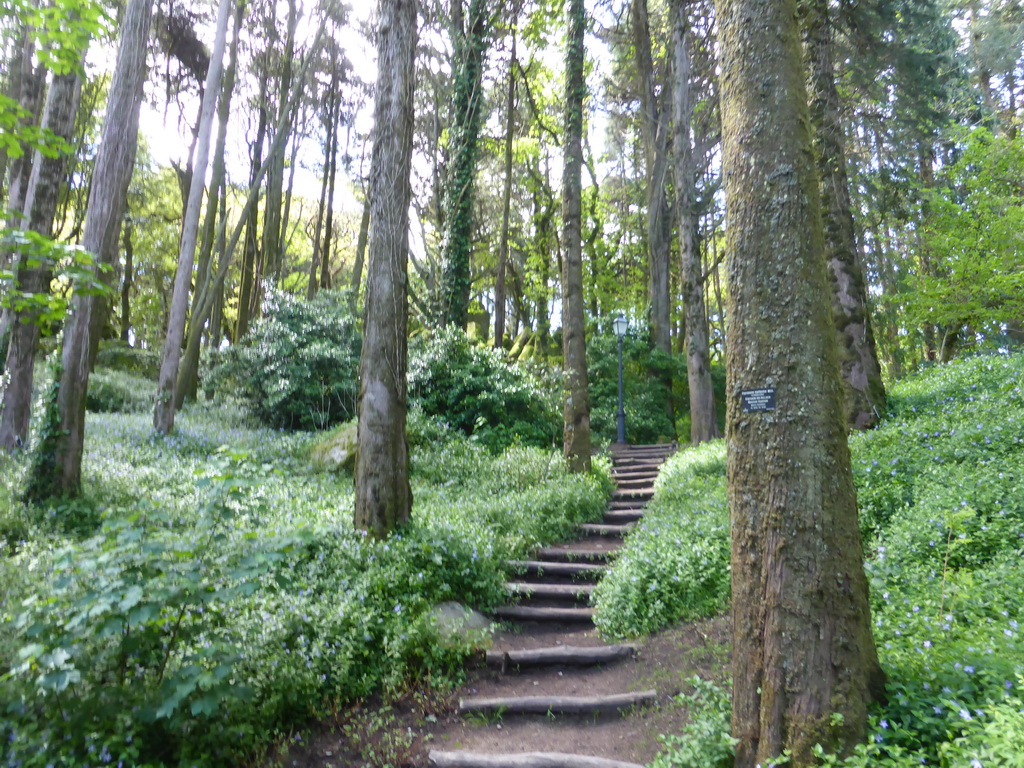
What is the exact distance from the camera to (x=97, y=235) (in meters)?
7.90

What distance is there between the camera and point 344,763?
4430mm

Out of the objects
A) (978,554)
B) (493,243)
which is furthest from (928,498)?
(493,243)

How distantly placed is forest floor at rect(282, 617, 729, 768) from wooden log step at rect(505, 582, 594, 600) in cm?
137

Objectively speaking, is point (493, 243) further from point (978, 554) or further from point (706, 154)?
point (978, 554)

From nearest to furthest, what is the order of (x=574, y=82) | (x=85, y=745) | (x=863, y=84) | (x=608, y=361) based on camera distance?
(x=85, y=745)
(x=574, y=82)
(x=863, y=84)
(x=608, y=361)

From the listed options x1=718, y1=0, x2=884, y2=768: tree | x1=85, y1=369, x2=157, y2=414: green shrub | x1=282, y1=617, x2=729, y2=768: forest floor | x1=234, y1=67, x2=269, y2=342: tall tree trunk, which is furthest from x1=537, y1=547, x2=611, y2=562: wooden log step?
x1=234, y1=67, x2=269, y2=342: tall tree trunk

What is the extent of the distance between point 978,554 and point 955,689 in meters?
1.83

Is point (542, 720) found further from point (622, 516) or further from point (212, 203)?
point (212, 203)

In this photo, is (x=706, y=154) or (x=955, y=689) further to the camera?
(x=706, y=154)

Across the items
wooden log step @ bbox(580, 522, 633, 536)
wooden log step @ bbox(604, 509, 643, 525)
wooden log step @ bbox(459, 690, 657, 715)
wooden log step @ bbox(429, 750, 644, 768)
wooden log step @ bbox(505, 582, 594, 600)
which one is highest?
wooden log step @ bbox(604, 509, 643, 525)

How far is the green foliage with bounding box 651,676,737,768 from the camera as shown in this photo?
132 inches

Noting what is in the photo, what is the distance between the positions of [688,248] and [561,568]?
330 inches

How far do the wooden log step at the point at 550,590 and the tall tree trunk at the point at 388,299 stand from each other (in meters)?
1.43

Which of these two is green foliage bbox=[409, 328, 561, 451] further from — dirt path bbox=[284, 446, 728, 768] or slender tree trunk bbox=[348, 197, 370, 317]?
dirt path bbox=[284, 446, 728, 768]
